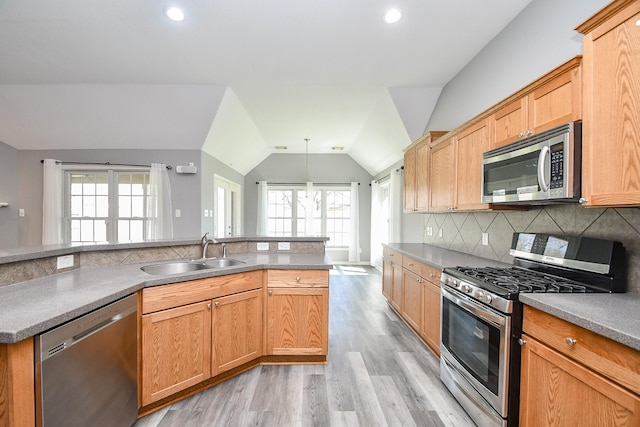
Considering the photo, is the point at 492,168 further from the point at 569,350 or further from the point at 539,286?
the point at 569,350

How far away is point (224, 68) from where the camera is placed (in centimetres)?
308

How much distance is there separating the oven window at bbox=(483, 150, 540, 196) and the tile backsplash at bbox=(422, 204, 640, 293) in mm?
365

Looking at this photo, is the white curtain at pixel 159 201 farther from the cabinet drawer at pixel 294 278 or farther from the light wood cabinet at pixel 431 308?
the light wood cabinet at pixel 431 308

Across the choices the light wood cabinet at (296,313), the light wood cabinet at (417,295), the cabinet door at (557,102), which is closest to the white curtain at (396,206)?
the light wood cabinet at (417,295)

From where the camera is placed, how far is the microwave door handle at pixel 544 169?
147 centimetres

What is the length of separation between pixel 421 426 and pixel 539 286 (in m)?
1.09

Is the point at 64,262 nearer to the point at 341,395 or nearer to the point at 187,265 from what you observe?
the point at 187,265

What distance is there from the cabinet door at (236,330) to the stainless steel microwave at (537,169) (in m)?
1.97

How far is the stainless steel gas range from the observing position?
1421 millimetres

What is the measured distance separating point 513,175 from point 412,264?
1.39m

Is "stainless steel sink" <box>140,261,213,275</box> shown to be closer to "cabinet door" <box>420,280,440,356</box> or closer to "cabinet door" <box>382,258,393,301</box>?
"cabinet door" <box>420,280,440,356</box>

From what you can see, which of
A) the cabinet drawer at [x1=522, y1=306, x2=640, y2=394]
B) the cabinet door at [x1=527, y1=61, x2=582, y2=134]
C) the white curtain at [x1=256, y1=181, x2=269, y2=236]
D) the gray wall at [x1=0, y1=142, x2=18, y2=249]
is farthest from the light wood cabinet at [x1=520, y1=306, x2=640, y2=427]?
the gray wall at [x1=0, y1=142, x2=18, y2=249]

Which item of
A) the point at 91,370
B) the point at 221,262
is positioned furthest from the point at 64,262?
the point at 221,262

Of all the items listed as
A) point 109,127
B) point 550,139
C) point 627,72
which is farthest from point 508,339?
point 109,127
